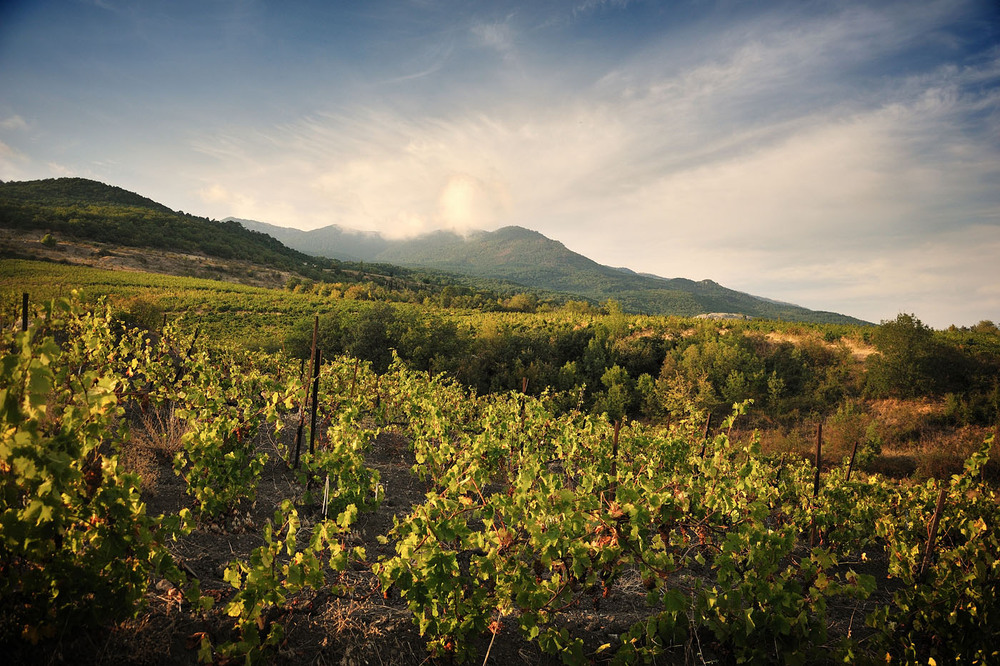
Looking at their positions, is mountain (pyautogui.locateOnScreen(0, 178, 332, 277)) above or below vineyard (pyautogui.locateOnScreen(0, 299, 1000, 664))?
above

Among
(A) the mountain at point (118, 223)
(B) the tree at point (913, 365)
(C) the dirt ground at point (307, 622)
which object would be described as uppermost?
(A) the mountain at point (118, 223)

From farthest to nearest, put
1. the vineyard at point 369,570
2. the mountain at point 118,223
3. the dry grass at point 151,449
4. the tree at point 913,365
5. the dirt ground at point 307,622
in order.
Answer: the mountain at point 118,223
the tree at point 913,365
the dry grass at point 151,449
the dirt ground at point 307,622
the vineyard at point 369,570

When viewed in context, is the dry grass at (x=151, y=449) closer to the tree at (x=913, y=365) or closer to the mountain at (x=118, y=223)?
the tree at (x=913, y=365)

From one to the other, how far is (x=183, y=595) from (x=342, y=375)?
5.93 m

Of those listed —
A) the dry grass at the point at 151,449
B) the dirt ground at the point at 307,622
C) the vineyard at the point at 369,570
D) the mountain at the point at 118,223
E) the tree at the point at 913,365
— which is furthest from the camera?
the mountain at the point at 118,223

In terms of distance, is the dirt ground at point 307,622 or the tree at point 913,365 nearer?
the dirt ground at point 307,622

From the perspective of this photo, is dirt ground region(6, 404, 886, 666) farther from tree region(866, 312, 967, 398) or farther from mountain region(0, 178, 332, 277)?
mountain region(0, 178, 332, 277)

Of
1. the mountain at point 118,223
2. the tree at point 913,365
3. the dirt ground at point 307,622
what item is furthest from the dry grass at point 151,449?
the mountain at point 118,223

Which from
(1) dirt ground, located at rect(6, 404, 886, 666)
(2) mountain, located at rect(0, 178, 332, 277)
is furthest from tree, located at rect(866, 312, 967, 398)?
(2) mountain, located at rect(0, 178, 332, 277)

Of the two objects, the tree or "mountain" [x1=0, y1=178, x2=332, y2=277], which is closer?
Result: the tree

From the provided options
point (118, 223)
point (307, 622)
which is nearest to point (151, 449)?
point (307, 622)

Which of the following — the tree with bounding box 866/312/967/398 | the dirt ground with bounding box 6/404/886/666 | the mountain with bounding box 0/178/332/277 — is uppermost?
the mountain with bounding box 0/178/332/277

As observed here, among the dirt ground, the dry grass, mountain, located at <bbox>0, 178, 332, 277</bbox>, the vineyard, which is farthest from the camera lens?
mountain, located at <bbox>0, 178, 332, 277</bbox>

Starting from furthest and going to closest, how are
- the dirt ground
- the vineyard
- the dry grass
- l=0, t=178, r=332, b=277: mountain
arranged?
l=0, t=178, r=332, b=277: mountain, the dry grass, the dirt ground, the vineyard
